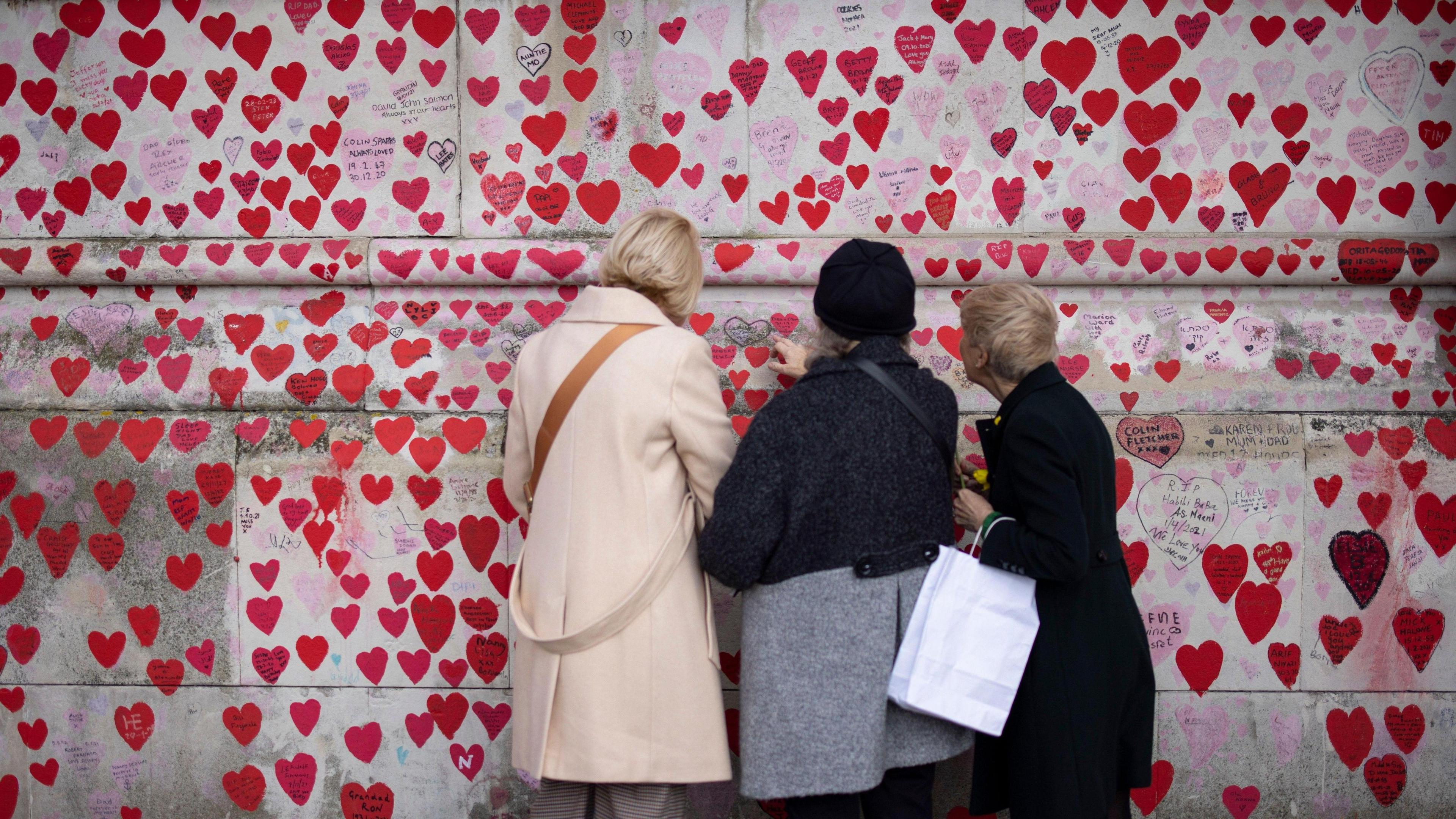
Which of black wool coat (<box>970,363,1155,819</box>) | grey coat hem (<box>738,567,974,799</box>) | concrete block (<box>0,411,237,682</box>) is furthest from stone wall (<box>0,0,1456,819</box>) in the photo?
grey coat hem (<box>738,567,974,799</box>)

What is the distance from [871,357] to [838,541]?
1.62 ft

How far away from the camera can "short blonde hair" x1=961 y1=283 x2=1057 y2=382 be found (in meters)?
2.57

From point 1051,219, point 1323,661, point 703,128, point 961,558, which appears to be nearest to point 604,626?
point 961,558

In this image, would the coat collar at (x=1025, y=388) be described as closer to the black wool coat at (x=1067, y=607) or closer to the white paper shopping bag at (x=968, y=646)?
the black wool coat at (x=1067, y=607)

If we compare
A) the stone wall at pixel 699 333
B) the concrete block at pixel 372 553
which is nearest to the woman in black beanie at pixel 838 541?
the stone wall at pixel 699 333

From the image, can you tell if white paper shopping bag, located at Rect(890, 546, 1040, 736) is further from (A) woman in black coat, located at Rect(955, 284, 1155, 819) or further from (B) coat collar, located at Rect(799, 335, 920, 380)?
(B) coat collar, located at Rect(799, 335, 920, 380)

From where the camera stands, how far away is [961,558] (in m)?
2.47

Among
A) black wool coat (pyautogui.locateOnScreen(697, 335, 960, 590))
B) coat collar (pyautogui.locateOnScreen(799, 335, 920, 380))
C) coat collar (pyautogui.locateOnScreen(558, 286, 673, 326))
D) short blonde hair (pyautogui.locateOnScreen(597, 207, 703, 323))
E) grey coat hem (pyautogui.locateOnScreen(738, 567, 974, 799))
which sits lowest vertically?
grey coat hem (pyautogui.locateOnScreen(738, 567, 974, 799))

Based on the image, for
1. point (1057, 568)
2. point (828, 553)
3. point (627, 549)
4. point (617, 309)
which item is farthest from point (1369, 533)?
point (617, 309)

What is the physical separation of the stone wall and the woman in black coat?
0.90 metres

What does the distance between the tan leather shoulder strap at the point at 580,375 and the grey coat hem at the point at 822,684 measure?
0.73m

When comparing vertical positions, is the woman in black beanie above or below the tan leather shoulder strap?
below

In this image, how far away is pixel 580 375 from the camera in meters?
2.50

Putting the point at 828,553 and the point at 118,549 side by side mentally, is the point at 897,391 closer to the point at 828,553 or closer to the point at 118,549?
the point at 828,553
